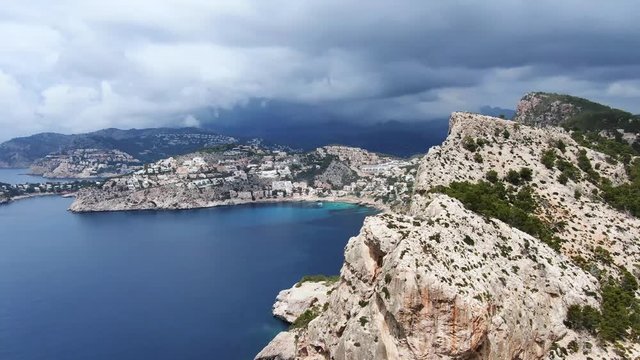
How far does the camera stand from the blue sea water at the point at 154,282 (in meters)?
82.1

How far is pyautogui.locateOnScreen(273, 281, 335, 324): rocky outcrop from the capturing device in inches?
3349

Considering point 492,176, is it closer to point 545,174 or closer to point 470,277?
point 545,174

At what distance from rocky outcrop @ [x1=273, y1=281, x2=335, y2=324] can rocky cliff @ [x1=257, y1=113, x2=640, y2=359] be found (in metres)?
41.4

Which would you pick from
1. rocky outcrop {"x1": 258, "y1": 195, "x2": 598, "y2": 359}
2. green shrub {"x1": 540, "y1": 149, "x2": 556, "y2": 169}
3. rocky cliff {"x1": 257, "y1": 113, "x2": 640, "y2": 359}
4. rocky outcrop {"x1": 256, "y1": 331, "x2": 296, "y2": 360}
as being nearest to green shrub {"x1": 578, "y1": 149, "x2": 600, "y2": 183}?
green shrub {"x1": 540, "y1": 149, "x2": 556, "y2": 169}

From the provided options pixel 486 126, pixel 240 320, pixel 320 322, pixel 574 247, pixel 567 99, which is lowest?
pixel 240 320

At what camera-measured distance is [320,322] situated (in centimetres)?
4116

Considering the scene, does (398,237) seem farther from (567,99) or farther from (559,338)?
(567,99)

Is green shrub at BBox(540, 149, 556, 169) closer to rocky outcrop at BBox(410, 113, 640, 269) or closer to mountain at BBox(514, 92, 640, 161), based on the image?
rocky outcrop at BBox(410, 113, 640, 269)

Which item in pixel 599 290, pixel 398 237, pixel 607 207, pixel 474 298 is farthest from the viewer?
pixel 607 207

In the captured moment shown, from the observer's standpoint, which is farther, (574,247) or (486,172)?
(486,172)

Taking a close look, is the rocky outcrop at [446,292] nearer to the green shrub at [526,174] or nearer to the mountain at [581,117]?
the green shrub at [526,174]

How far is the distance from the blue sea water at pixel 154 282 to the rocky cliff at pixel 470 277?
43.3 m

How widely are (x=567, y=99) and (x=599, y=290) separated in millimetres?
123271

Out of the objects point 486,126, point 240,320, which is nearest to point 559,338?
point 486,126
